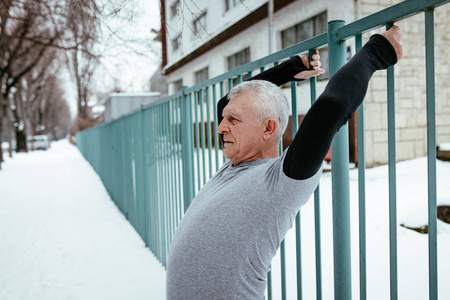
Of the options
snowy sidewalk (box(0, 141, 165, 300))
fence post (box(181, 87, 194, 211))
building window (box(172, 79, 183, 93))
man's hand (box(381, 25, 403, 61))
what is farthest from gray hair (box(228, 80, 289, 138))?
building window (box(172, 79, 183, 93))

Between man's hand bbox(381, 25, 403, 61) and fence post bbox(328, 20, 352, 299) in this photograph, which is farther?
fence post bbox(328, 20, 352, 299)

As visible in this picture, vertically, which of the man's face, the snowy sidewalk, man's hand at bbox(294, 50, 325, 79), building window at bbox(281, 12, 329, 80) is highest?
building window at bbox(281, 12, 329, 80)

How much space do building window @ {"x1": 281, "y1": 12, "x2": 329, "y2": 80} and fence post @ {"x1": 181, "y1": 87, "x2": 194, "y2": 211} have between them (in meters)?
6.19

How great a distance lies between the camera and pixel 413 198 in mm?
4926

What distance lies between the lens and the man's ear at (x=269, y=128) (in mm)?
1492

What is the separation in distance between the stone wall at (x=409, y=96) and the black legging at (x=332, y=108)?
6.96 metres

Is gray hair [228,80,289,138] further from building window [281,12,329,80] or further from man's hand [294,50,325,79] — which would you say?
building window [281,12,329,80]

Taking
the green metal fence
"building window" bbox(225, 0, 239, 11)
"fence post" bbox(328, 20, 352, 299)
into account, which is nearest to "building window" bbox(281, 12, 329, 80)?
"building window" bbox(225, 0, 239, 11)

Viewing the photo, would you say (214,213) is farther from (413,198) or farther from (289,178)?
(413,198)

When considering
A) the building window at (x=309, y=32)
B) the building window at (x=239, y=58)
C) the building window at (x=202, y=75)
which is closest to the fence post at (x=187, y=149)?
the building window at (x=309, y=32)

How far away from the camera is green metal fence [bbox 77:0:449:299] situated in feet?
3.99

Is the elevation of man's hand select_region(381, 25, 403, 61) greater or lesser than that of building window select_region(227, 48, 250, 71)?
lesser

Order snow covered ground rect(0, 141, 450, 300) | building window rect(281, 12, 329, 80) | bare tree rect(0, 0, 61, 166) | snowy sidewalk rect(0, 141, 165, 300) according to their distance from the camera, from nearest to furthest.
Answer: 1. snow covered ground rect(0, 141, 450, 300)
2. snowy sidewalk rect(0, 141, 165, 300)
3. bare tree rect(0, 0, 61, 166)
4. building window rect(281, 12, 329, 80)

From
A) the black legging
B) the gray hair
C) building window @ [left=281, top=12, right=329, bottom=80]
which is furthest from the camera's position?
building window @ [left=281, top=12, right=329, bottom=80]
